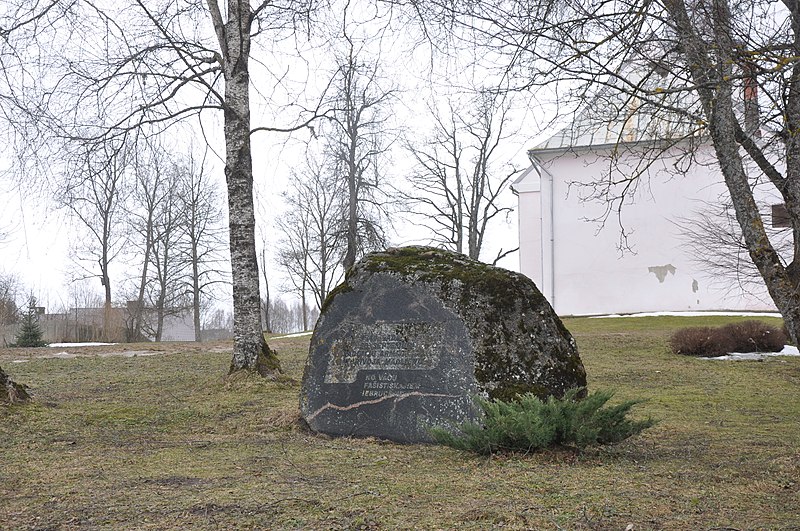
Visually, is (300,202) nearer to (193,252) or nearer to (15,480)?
(193,252)

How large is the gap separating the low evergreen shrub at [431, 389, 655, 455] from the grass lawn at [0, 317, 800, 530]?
130mm

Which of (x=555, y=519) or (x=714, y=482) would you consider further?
(x=714, y=482)

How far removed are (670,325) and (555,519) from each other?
20.9 metres

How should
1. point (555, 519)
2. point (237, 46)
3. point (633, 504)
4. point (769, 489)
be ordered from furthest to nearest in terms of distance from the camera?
point (237, 46)
point (769, 489)
point (633, 504)
point (555, 519)

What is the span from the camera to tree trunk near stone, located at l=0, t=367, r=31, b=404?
7.73 m

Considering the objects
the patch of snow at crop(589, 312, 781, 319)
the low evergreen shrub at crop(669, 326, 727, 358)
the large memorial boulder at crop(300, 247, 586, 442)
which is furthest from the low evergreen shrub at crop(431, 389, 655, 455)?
the patch of snow at crop(589, 312, 781, 319)

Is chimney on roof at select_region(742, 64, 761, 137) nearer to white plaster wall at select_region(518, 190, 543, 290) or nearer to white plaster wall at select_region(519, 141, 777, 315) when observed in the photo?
white plaster wall at select_region(519, 141, 777, 315)

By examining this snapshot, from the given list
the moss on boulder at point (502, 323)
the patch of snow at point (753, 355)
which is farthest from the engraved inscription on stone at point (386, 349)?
the patch of snow at point (753, 355)

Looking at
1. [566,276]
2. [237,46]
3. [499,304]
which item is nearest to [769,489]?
[499,304]

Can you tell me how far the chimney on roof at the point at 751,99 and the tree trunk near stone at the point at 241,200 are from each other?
6541mm

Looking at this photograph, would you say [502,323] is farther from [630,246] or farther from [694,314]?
[630,246]

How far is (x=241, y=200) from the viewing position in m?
10.7

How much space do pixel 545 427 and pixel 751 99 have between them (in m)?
3.84

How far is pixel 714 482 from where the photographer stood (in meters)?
4.52
